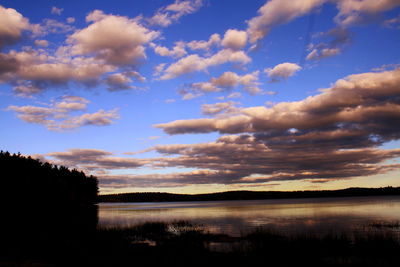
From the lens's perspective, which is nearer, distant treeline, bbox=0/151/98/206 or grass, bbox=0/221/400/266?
grass, bbox=0/221/400/266

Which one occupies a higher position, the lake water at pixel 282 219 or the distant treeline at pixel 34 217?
the distant treeline at pixel 34 217

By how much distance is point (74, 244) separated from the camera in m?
30.1

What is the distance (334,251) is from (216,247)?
33.5 feet

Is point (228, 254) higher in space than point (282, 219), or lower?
higher

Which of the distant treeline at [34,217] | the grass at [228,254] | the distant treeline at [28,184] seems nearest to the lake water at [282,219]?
the distant treeline at [34,217]

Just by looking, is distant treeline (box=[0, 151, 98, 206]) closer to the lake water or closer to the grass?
the lake water

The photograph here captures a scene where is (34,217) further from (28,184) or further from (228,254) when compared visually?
(228,254)

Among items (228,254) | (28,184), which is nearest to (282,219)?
(228,254)

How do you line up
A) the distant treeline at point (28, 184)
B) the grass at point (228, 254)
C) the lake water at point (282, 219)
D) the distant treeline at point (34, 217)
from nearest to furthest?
the grass at point (228, 254), the distant treeline at point (34, 217), the lake water at point (282, 219), the distant treeline at point (28, 184)

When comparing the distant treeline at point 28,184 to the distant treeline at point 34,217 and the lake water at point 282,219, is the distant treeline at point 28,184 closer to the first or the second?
the distant treeline at point 34,217

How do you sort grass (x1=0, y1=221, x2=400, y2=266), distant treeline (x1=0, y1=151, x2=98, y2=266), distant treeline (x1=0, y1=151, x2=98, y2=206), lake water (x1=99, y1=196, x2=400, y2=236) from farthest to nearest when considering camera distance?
distant treeline (x1=0, y1=151, x2=98, y2=206), lake water (x1=99, y1=196, x2=400, y2=236), distant treeline (x1=0, y1=151, x2=98, y2=266), grass (x1=0, y1=221, x2=400, y2=266)

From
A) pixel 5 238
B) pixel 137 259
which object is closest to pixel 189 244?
pixel 137 259

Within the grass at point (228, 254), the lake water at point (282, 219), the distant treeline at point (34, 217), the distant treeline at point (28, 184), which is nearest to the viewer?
the grass at point (228, 254)

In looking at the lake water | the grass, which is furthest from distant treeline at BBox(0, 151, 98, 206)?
the grass
